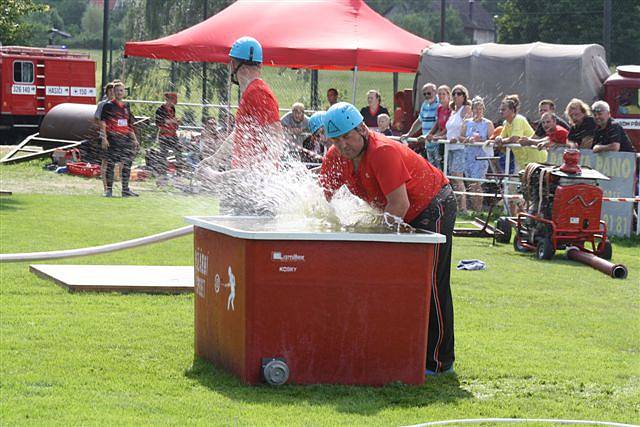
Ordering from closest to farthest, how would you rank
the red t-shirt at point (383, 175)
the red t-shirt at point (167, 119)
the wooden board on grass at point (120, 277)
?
the red t-shirt at point (383, 175) < the wooden board on grass at point (120, 277) < the red t-shirt at point (167, 119)

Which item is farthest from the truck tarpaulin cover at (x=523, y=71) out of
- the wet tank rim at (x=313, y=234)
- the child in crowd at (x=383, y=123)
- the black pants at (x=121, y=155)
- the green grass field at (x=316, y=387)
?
the wet tank rim at (x=313, y=234)

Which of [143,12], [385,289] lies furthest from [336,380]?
[143,12]

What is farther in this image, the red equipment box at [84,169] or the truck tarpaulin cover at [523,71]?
the red equipment box at [84,169]

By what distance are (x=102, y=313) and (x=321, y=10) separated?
53.3ft

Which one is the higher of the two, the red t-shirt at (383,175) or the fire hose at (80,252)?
the red t-shirt at (383,175)

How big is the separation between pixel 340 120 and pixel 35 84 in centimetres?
3333

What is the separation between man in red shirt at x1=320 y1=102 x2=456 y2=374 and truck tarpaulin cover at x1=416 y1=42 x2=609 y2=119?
16844 millimetres

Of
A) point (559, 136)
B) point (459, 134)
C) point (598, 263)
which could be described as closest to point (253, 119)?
point (598, 263)

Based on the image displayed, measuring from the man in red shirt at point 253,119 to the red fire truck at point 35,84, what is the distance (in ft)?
100

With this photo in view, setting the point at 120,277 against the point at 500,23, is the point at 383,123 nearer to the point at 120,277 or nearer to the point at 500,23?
the point at 120,277

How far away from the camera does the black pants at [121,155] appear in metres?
23.0

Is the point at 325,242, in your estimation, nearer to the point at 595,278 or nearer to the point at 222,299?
the point at 222,299

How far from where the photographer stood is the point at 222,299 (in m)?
7.64

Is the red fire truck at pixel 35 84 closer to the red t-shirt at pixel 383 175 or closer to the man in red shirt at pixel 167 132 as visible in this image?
the man in red shirt at pixel 167 132
